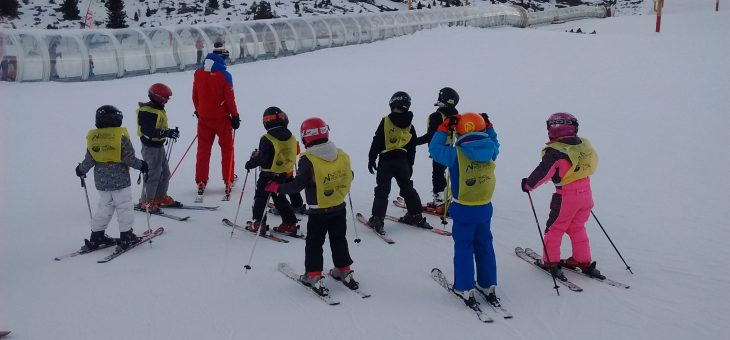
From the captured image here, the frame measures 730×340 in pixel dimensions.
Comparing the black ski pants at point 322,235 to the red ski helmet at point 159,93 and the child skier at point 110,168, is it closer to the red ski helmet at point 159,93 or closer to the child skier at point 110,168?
the child skier at point 110,168

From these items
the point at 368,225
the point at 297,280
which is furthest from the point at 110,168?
the point at 368,225

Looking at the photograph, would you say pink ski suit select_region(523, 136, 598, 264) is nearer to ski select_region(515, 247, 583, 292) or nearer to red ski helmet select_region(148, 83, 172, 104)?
ski select_region(515, 247, 583, 292)

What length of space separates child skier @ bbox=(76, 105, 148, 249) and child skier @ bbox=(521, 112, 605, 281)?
14.6ft

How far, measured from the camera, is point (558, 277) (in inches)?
250

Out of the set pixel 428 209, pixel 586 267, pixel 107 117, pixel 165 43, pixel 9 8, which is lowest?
pixel 428 209

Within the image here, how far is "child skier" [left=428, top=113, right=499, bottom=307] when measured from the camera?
5.61m

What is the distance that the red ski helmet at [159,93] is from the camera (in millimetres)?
8164

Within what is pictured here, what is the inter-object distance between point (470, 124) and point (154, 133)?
15.6ft

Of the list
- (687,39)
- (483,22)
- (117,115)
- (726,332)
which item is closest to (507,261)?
(726,332)

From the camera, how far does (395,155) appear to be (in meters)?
7.76

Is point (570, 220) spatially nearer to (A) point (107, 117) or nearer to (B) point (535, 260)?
(B) point (535, 260)

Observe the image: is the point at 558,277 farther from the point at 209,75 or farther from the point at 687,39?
the point at 687,39

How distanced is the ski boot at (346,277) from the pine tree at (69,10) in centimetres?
3458

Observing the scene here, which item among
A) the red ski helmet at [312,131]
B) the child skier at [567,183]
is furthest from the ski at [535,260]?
the red ski helmet at [312,131]
